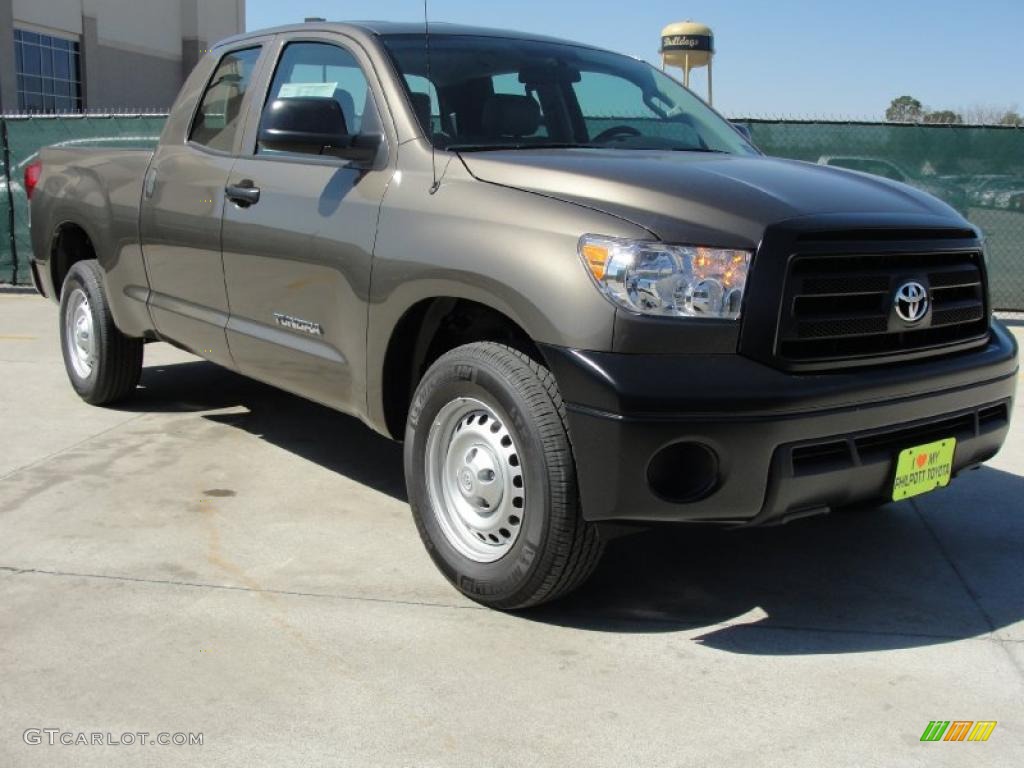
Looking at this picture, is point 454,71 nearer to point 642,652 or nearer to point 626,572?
point 626,572

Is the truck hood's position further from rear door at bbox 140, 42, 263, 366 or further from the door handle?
rear door at bbox 140, 42, 263, 366

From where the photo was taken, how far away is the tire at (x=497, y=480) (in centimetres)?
358

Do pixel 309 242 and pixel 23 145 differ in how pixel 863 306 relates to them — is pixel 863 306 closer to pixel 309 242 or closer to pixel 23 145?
pixel 309 242

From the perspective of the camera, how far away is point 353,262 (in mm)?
4383

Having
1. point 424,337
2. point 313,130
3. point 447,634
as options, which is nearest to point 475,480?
point 447,634

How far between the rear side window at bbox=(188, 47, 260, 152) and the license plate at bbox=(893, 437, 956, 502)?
321 cm

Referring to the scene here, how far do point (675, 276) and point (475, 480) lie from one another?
3.23ft

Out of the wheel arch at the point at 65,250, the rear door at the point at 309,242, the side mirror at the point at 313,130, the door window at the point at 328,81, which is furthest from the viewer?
the wheel arch at the point at 65,250

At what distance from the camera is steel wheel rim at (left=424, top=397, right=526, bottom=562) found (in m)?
3.83

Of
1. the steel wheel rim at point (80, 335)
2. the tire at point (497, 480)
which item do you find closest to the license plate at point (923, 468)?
the tire at point (497, 480)

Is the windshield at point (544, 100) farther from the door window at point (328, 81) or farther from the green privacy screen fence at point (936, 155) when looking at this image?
the green privacy screen fence at point (936, 155)

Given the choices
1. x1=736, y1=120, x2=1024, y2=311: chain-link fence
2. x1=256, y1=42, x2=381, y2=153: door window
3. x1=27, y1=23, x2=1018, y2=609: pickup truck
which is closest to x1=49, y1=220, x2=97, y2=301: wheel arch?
x1=27, y1=23, x2=1018, y2=609: pickup truck

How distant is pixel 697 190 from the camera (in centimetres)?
366

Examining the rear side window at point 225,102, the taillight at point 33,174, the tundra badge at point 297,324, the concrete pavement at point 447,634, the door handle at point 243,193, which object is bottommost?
the concrete pavement at point 447,634
